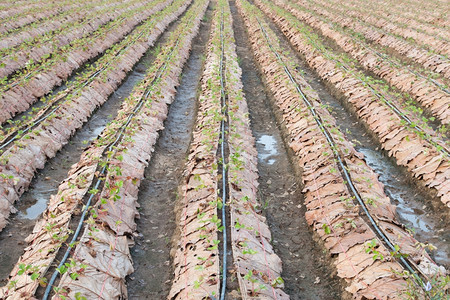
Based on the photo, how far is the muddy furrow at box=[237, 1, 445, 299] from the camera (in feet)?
18.2

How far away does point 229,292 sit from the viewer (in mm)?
5066

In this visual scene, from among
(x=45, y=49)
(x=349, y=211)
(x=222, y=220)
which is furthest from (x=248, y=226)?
(x=45, y=49)

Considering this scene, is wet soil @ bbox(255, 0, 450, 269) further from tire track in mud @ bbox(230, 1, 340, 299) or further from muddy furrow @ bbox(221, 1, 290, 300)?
muddy furrow @ bbox(221, 1, 290, 300)

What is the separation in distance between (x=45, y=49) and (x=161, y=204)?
11.5 metres

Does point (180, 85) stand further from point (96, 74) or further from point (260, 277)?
point (260, 277)

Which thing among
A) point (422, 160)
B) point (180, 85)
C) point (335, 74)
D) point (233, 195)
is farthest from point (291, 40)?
point (233, 195)

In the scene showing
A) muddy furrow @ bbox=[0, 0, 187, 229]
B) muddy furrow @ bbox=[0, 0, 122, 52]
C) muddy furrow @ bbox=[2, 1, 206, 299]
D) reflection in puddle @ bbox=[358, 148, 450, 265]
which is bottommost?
reflection in puddle @ bbox=[358, 148, 450, 265]

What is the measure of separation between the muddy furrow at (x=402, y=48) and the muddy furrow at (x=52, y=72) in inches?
511

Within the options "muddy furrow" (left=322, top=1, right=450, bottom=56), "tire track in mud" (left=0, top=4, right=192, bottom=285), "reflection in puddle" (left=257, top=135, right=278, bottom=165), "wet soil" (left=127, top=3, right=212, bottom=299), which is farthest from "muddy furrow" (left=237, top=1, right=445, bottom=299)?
"muddy furrow" (left=322, top=1, right=450, bottom=56)

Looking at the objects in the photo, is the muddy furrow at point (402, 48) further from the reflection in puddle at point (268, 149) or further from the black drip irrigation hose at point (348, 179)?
the reflection in puddle at point (268, 149)

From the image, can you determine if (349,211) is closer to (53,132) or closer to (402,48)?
(53,132)

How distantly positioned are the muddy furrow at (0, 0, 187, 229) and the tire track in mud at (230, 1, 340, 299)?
479 cm

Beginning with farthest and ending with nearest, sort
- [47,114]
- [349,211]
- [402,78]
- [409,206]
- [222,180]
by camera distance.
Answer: [402,78]
[47,114]
[409,206]
[222,180]
[349,211]

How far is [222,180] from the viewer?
7.46m
